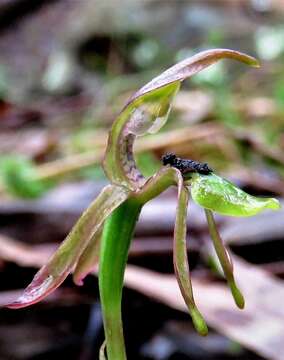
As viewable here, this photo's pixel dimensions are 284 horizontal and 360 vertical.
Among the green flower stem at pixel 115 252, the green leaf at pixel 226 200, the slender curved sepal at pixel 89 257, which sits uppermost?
the green leaf at pixel 226 200

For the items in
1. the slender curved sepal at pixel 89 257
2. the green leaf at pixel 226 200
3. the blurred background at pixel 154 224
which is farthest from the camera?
the blurred background at pixel 154 224

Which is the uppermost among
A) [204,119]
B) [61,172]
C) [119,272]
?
[119,272]

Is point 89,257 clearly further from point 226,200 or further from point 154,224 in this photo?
point 154,224

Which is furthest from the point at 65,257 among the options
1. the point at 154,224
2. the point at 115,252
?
the point at 154,224

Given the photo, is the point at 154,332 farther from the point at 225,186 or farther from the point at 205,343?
the point at 225,186

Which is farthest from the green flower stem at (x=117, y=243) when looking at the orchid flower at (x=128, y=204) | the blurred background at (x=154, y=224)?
the blurred background at (x=154, y=224)

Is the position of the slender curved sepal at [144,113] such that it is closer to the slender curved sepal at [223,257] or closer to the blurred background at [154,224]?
the slender curved sepal at [223,257]

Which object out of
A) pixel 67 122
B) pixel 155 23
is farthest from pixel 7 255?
pixel 155 23

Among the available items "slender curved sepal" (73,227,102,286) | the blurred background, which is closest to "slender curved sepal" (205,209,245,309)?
"slender curved sepal" (73,227,102,286)
